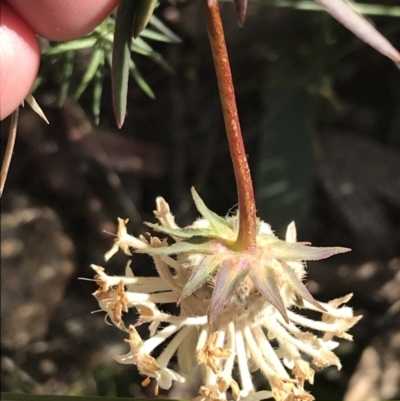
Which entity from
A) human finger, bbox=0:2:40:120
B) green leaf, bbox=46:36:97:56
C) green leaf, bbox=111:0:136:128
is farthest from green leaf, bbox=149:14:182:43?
green leaf, bbox=111:0:136:128

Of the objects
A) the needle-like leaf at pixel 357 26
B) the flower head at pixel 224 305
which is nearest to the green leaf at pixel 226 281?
the flower head at pixel 224 305

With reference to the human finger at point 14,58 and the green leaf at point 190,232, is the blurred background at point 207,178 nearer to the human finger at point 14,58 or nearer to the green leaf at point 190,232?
the human finger at point 14,58

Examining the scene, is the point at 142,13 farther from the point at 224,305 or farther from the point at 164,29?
the point at 164,29

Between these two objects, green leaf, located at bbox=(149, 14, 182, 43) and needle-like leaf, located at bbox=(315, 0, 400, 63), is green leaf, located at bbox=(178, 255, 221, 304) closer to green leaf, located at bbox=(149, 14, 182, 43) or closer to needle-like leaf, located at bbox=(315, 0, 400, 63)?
needle-like leaf, located at bbox=(315, 0, 400, 63)

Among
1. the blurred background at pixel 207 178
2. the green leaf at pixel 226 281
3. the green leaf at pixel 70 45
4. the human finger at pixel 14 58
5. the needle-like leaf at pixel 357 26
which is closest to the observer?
the needle-like leaf at pixel 357 26

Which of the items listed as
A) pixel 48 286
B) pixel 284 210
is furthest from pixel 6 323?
pixel 284 210
